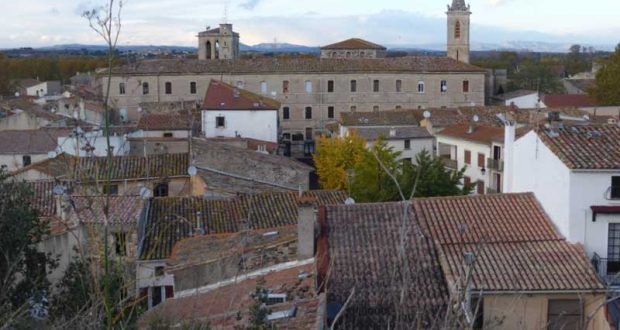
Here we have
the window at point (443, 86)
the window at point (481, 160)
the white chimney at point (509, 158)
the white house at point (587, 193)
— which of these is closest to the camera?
the white house at point (587, 193)

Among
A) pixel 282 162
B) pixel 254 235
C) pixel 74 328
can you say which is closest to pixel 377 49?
pixel 282 162

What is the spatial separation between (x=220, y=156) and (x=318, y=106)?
96.3 feet

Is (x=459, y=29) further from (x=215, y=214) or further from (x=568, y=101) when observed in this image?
(x=215, y=214)

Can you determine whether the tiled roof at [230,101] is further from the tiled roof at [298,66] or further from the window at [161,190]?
the tiled roof at [298,66]

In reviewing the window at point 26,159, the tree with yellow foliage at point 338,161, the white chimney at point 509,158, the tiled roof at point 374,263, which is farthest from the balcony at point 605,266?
the window at point 26,159

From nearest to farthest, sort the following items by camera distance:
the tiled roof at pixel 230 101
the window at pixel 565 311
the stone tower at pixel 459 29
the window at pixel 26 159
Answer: the window at pixel 565 311 → the window at pixel 26 159 → the tiled roof at pixel 230 101 → the stone tower at pixel 459 29

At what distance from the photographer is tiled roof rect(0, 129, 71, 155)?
1206 inches

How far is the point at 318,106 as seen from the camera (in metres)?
52.4

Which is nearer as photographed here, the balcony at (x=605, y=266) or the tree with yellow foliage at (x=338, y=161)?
the balcony at (x=605, y=266)

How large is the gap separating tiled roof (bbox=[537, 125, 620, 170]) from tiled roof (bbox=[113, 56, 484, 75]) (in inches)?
1507

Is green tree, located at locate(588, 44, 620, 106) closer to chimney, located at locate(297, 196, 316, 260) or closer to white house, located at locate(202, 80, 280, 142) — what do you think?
white house, located at locate(202, 80, 280, 142)

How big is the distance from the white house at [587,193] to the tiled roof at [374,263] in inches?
91.8

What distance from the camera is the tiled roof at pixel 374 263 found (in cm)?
1029

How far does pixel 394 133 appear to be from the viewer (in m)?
34.1
